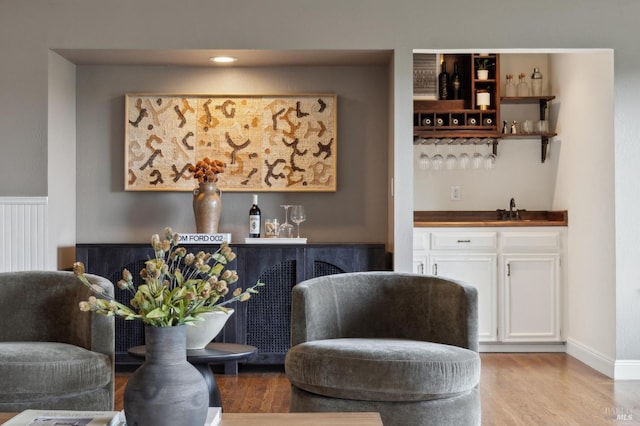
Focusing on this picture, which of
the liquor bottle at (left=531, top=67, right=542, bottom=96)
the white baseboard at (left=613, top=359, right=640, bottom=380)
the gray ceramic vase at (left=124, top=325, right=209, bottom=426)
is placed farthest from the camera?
the liquor bottle at (left=531, top=67, right=542, bottom=96)

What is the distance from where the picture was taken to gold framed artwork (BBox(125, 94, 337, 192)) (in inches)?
208

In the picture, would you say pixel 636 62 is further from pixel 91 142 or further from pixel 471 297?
pixel 91 142

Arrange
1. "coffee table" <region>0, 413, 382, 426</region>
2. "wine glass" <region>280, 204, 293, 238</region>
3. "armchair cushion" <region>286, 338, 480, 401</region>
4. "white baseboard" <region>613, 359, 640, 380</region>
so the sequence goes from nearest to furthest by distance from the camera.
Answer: "coffee table" <region>0, 413, 382, 426</region> < "armchair cushion" <region>286, 338, 480, 401</region> < "white baseboard" <region>613, 359, 640, 380</region> < "wine glass" <region>280, 204, 293, 238</region>

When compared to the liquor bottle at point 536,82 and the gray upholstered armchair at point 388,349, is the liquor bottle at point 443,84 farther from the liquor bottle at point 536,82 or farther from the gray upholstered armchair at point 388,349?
the gray upholstered armchair at point 388,349

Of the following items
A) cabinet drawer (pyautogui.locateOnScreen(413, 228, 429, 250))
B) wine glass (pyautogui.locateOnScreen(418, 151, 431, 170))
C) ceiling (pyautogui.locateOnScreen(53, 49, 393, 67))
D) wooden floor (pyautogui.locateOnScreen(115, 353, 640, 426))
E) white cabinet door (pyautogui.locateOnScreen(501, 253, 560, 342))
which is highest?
ceiling (pyautogui.locateOnScreen(53, 49, 393, 67))

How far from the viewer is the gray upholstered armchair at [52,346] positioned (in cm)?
293

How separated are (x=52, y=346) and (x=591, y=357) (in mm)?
3464

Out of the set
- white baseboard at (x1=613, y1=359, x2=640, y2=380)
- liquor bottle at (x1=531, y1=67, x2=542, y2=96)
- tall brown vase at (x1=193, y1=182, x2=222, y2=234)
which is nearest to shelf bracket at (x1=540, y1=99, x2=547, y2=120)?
liquor bottle at (x1=531, y1=67, x2=542, y2=96)

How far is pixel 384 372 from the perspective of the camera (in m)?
2.79

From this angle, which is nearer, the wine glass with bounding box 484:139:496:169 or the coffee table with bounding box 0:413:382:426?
the coffee table with bounding box 0:413:382:426

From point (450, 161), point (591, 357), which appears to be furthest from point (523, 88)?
point (591, 357)

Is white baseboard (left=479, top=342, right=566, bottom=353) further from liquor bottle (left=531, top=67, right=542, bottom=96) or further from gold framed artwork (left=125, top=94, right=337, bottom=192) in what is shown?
liquor bottle (left=531, top=67, right=542, bottom=96)

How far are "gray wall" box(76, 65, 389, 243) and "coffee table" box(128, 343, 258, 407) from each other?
83.7 inches

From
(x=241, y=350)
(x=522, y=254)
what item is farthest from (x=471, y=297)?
(x=522, y=254)
